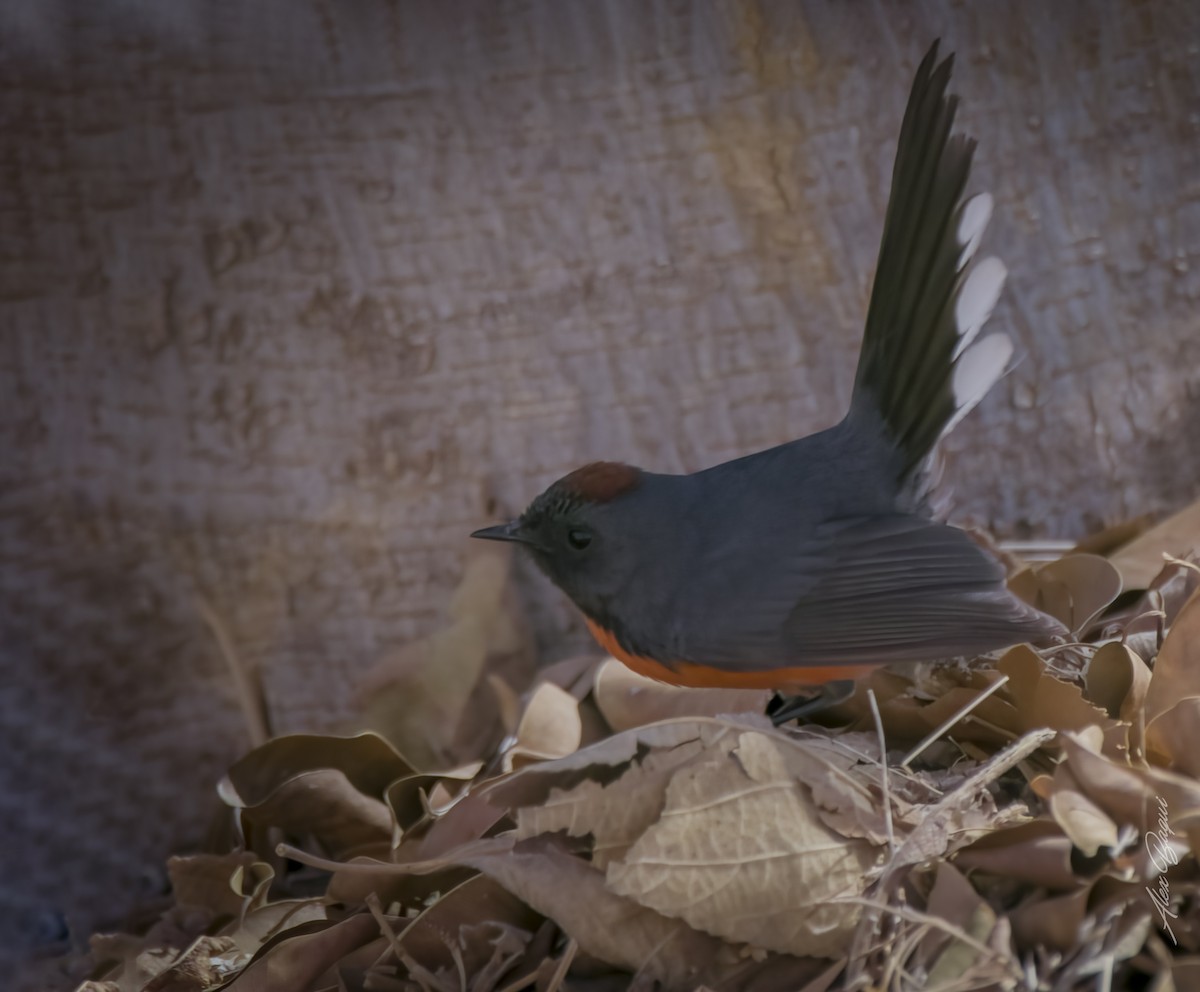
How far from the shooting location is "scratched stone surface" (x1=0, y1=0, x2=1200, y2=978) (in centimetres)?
287

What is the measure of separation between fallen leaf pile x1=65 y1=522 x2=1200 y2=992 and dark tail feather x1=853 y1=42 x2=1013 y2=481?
567 mm

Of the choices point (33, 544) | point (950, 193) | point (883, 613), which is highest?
point (950, 193)

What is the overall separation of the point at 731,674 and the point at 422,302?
1.39 metres

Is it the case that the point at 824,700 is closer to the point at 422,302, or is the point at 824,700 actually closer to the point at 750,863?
the point at 750,863

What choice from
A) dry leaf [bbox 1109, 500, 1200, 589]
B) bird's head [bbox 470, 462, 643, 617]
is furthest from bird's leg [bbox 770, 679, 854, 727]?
dry leaf [bbox 1109, 500, 1200, 589]

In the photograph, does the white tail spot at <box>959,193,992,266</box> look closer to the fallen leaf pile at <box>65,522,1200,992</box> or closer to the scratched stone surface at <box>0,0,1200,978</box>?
the scratched stone surface at <box>0,0,1200,978</box>

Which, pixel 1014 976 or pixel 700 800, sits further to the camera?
pixel 700 800

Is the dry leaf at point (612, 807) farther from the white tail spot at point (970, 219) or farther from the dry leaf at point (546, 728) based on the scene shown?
the white tail spot at point (970, 219)

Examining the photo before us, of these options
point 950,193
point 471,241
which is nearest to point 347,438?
point 471,241

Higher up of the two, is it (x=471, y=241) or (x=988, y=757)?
(x=471, y=241)

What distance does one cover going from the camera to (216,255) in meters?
2.98

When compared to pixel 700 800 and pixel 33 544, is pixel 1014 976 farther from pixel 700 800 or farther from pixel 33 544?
pixel 33 544

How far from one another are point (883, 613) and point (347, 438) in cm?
157
